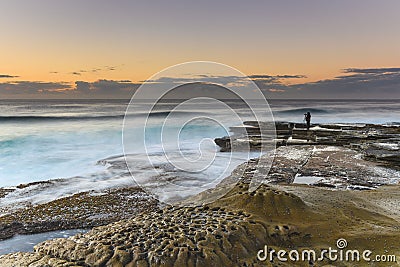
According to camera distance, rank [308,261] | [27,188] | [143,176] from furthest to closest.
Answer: [143,176] → [27,188] → [308,261]

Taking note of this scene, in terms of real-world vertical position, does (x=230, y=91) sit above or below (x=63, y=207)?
above

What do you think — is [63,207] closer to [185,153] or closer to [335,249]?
[335,249]

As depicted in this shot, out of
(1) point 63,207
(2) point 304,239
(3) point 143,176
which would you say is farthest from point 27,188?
(2) point 304,239

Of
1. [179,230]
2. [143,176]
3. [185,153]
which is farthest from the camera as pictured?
[185,153]

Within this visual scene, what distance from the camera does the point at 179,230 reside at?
4.68 m

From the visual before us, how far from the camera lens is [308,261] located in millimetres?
4297

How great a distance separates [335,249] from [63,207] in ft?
19.4

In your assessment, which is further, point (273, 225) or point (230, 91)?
point (230, 91)

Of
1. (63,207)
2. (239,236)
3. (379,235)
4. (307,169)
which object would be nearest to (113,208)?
(63,207)

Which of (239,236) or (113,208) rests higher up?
(239,236)

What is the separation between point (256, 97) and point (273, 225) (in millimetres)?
2232

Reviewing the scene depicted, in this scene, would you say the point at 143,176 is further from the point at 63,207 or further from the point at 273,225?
the point at 273,225

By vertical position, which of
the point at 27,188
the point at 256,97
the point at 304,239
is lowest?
the point at 27,188

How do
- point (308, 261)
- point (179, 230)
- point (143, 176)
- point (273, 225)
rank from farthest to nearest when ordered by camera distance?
1. point (143, 176)
2. point (273, 225)
3. point (179, 230)
4. point (308, 261)
